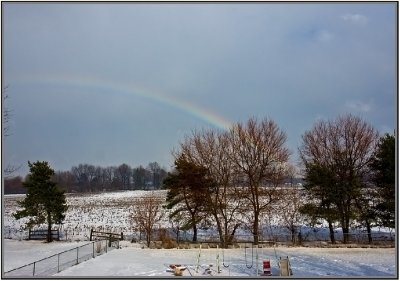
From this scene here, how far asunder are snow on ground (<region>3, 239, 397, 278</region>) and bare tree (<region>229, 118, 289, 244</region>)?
543 cm

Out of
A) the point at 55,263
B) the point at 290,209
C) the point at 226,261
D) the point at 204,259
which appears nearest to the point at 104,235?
the point at 55,263

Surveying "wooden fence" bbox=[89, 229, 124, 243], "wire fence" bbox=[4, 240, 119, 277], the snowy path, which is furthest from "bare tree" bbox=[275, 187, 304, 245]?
"wire fence" bbox=[4, 240, 119, 277]

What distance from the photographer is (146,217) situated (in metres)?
26.4

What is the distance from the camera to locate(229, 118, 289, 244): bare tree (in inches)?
1082

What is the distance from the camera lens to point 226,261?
17.9 meters

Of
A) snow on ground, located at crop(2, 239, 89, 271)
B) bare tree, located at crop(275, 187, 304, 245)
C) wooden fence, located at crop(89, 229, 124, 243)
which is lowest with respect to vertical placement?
snow on ground, located at crop(2, 239, 89, 271)

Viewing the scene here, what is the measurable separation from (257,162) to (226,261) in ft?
37.0

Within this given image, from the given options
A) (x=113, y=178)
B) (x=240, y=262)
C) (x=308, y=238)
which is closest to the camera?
(x=240, y=262)

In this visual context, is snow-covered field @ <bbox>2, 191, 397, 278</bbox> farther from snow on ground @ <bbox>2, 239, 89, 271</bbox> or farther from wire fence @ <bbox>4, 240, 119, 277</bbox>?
wire fence @ <bbox>4, 240, 119, 277</bbox>

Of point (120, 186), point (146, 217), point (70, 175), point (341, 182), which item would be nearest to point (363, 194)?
point (341, 182)

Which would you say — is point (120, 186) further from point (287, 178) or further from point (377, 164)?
point (377, 164)

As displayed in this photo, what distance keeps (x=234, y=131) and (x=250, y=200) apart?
16.8ft

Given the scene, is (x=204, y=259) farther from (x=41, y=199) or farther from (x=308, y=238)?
(x=41, y=199)

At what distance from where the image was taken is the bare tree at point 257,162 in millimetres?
27484
